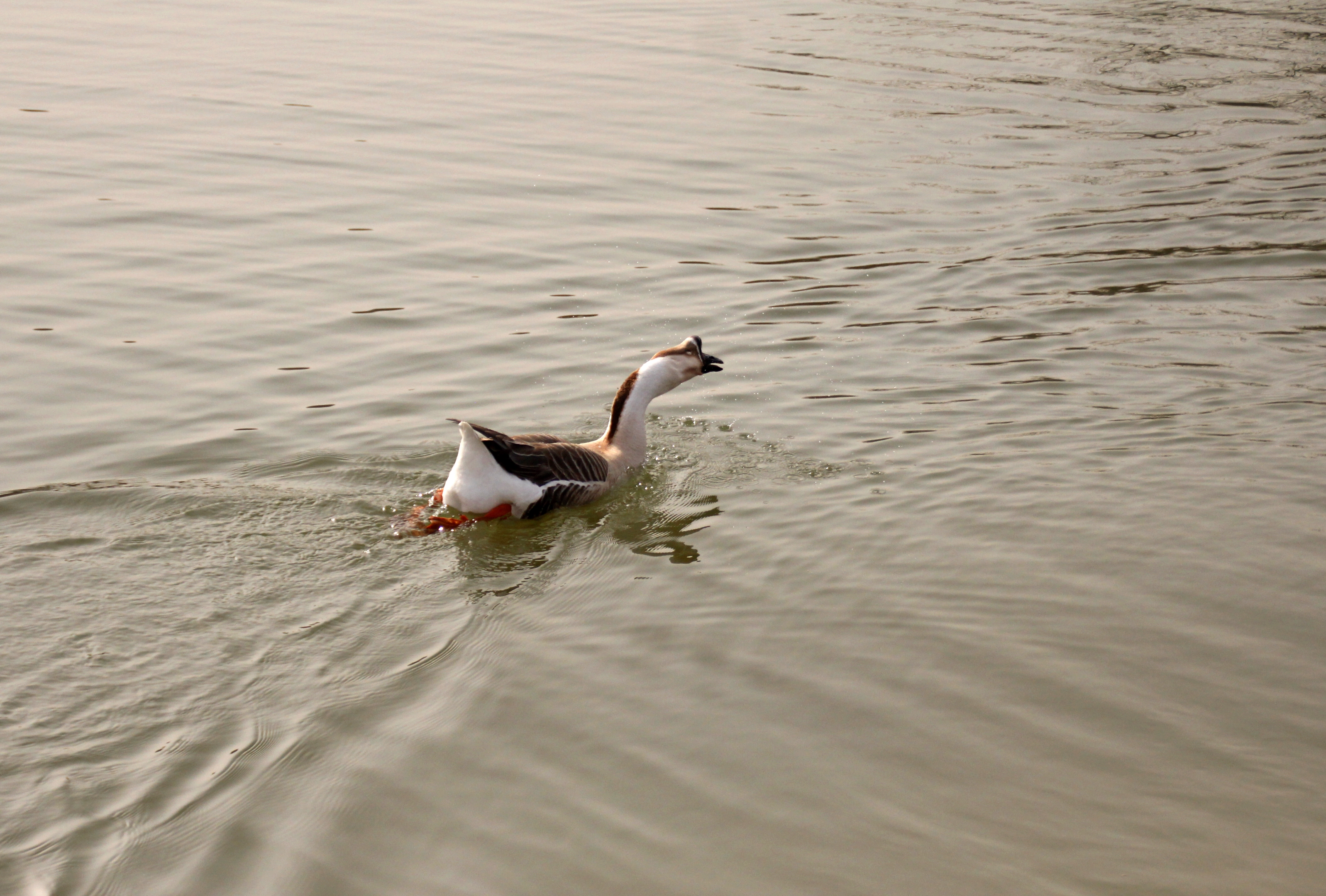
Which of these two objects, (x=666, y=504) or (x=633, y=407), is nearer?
(x=666, y=504)

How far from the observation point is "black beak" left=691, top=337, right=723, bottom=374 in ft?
33.1

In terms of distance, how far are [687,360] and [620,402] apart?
63 cm

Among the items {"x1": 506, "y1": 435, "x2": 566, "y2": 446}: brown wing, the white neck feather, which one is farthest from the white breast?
the white neck feather

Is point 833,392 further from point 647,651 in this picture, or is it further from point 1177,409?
point 647,651

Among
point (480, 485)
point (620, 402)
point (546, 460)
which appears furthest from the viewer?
point (620, 402)

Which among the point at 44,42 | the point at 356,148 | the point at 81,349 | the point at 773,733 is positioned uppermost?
the point at 44,42

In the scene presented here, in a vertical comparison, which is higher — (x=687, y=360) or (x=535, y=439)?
(x=687, y=360)

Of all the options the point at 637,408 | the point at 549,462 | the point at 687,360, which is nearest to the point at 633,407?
the point at 637,408

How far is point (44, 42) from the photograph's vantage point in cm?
2189

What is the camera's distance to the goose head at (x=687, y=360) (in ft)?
33.1

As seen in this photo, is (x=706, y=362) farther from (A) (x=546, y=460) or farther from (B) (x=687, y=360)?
(A) (x=546, y=460)

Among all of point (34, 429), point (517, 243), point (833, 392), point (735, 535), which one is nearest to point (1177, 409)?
point (833, 392)

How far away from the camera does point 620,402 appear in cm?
1005

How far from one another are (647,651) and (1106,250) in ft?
30.8
